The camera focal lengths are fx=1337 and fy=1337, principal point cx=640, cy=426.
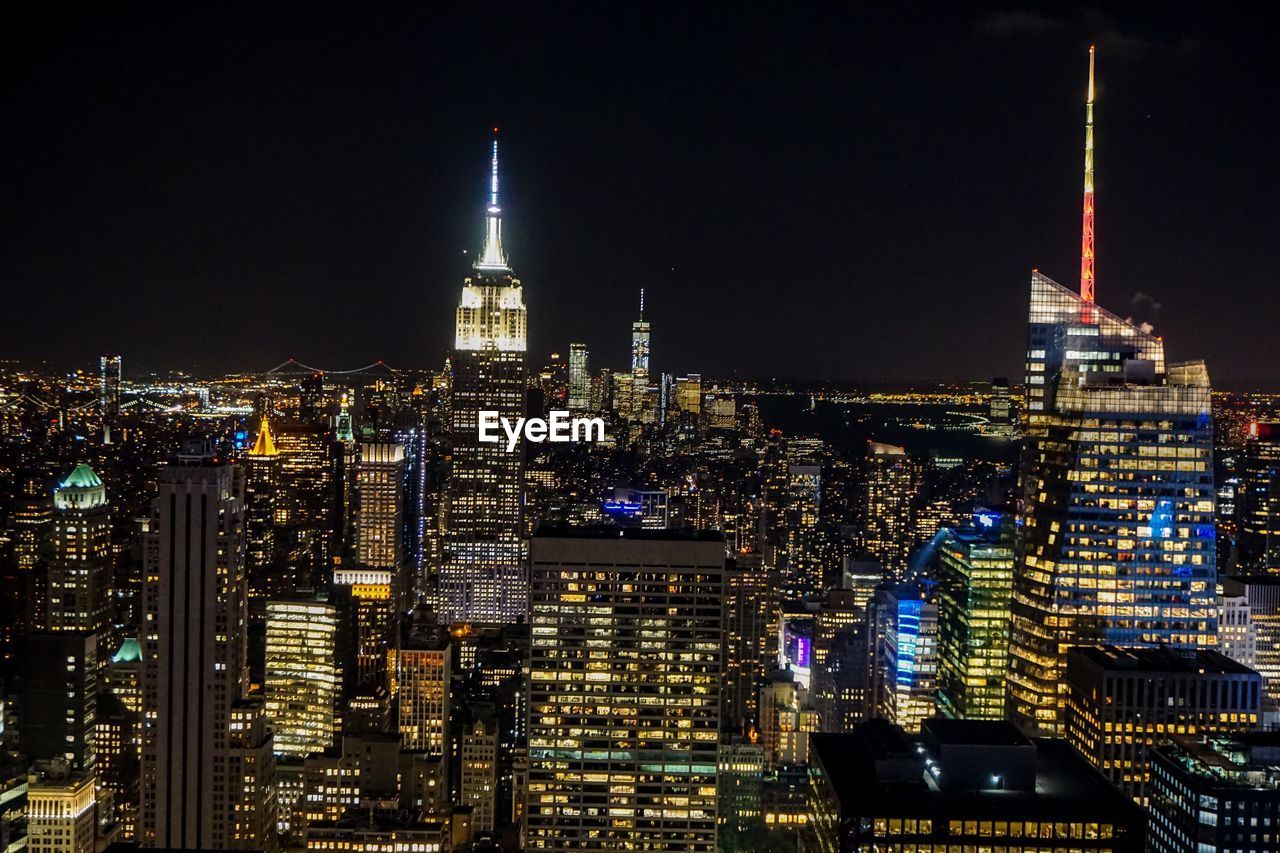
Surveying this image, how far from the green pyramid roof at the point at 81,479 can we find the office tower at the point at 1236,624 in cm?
1814

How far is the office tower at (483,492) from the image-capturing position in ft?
108

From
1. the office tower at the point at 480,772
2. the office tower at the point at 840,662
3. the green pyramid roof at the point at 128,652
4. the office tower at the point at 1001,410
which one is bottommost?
the office tower at the point at 480,772

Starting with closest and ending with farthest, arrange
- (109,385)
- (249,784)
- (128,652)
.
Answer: (109,385) < (249,784) < (128,652)

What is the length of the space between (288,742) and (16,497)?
5985 millimetres

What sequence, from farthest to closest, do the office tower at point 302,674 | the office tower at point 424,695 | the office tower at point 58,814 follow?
the office tower at point 424,695, the office tower at point 302,674, the office tower at point 58,814

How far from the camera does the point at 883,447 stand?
2923 centimetres

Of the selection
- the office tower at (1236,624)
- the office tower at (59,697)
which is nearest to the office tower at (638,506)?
the office tower at (59,697)

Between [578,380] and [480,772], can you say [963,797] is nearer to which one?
[480,772]

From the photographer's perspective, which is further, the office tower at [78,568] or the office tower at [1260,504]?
the office tower at [78,568]

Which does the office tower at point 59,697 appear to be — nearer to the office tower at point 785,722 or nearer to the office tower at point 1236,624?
the office tower at point 785,722

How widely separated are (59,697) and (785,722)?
38.8 feet

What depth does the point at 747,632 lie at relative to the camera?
88.9ft

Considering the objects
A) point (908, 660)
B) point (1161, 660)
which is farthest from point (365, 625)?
point (1161, 660)

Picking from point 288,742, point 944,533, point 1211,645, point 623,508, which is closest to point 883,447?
point 944,533
